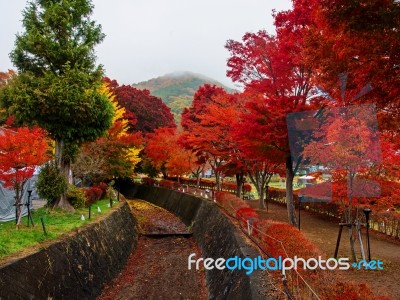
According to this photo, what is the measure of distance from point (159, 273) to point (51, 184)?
8129 millimetres

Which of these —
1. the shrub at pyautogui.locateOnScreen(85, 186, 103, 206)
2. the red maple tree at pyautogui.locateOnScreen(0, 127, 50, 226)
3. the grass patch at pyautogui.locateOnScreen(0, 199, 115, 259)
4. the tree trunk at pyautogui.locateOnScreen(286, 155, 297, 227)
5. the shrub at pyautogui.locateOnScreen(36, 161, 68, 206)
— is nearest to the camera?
the grass patch at pyautogui.locateOnScreen(0, 199, 115, 259)

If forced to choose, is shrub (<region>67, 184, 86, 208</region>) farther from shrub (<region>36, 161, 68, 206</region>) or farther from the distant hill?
the distant hill

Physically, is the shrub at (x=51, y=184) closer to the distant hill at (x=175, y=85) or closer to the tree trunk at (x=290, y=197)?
the tree trunk at (x=290, y=197)

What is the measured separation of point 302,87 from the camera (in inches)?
546

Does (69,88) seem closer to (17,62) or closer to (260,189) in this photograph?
(17,62)

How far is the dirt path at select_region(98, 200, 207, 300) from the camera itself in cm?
1209

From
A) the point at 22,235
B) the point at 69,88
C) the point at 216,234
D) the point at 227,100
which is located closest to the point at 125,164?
the point at 227,100

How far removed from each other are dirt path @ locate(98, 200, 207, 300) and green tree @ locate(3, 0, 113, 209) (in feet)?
18.7

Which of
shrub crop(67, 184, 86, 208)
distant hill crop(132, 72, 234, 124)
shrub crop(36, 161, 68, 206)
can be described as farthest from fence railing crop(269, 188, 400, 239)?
distant hill crop(132, 72, 234, 124)

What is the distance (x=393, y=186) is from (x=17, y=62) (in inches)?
784

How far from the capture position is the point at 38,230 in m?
11.9

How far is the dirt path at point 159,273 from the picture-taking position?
12.1m

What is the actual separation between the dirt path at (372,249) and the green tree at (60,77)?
532 inches

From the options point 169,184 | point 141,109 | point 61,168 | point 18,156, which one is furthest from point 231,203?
A: point 141,109
